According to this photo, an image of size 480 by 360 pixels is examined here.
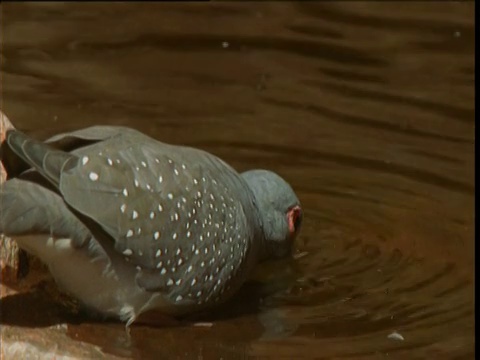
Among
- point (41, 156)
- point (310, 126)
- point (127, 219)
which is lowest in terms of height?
point (310, 126)

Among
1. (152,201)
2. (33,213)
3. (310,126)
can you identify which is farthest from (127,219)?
(310,126)

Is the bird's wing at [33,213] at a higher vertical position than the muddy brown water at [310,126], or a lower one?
higher

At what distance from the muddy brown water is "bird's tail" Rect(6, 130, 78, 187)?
58 centimetres

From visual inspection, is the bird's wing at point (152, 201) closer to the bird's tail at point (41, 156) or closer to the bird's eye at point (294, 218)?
the bird's tail at point (41, 156)

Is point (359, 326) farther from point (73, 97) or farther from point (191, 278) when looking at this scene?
point (73, 97)

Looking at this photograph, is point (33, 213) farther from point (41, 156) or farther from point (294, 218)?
point (294, 218)

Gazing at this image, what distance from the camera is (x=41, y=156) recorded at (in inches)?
156

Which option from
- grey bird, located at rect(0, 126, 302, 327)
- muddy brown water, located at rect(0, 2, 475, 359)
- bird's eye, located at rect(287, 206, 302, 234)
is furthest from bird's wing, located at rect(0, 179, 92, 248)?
bird's eye, located at rect(287, 206, 302, 234)

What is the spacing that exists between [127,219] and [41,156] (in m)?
0.35

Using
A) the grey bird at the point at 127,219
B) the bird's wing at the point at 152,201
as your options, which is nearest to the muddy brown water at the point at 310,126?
the grey bird at the point at 127,219

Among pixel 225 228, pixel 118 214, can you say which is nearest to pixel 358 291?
pixel 225 228

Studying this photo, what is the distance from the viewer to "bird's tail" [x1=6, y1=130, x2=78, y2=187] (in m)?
3.96

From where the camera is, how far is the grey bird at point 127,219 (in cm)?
398

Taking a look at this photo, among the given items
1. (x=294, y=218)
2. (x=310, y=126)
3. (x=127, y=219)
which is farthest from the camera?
(x=310, y=126)
